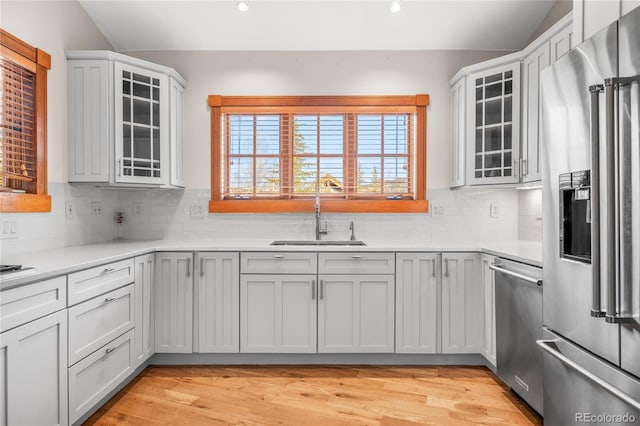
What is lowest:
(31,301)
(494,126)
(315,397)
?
(315,397)

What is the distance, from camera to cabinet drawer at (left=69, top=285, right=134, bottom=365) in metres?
1.94

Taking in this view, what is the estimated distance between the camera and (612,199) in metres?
1.26

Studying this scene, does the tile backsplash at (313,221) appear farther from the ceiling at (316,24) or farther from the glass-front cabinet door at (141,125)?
the ceiling at (316,24)

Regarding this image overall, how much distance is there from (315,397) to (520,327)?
1295 mm

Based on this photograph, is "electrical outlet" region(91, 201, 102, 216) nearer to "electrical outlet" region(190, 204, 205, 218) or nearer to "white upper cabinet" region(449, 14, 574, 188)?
"electrical outlet" region(190, 204, 205, 218)

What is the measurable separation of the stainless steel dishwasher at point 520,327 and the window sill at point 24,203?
118 inches

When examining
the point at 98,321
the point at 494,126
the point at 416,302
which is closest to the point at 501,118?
the point at 494,126

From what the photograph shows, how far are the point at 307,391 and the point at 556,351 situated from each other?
1.48 m

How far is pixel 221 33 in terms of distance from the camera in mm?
3283

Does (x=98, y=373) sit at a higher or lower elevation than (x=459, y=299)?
lower

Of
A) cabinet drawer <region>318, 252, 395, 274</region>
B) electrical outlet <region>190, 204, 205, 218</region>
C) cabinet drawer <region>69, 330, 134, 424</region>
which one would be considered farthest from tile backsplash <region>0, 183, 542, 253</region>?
cabinet drawer <region>69, 330, 134, 424</region>

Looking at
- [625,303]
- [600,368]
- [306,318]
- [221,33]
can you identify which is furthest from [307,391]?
[221,33]

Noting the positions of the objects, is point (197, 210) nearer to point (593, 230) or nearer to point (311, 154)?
point (311, 154)

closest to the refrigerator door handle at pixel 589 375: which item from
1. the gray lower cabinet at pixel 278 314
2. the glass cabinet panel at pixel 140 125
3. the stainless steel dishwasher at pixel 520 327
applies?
the stainless steel dishwasher at pixel 520 327
